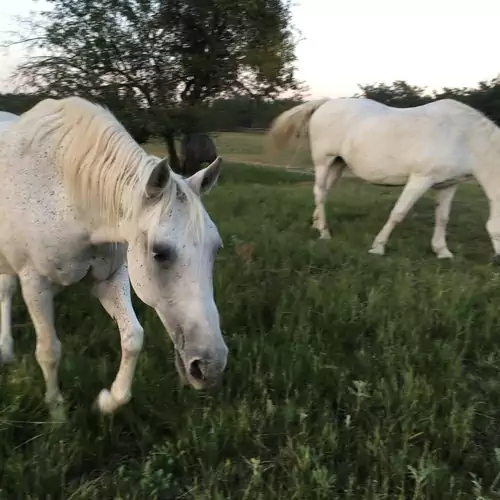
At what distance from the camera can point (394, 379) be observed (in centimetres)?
291

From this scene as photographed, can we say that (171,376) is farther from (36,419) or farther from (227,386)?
(36,419)

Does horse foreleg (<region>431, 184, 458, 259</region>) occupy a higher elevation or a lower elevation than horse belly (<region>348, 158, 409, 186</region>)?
lower

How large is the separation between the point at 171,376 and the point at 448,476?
144cm

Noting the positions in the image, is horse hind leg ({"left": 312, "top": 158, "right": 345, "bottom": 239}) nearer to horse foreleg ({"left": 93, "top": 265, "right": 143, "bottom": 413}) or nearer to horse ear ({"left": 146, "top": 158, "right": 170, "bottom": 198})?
horse foreleg ({"left": 93, "top": 265, "right": 143, "bottom": 413})

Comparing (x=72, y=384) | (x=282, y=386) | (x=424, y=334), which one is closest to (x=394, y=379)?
(x=282, y=386)

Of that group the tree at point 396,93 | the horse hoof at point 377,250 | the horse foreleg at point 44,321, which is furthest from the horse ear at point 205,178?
the tree at point 396,93

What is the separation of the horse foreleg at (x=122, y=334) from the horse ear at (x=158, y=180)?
33.4 inches

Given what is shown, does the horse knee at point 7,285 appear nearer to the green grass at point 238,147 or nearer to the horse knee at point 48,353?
the horse knee at point 48,353

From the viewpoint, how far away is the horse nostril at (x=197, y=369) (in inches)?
83.6

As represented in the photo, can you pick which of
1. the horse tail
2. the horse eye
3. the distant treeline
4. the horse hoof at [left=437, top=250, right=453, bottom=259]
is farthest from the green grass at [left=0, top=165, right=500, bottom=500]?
the distant treeline

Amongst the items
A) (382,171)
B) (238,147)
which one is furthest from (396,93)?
(382,171)

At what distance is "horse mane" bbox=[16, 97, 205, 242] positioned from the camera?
2250 millimetres

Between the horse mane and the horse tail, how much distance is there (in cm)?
617

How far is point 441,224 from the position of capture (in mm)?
6973
